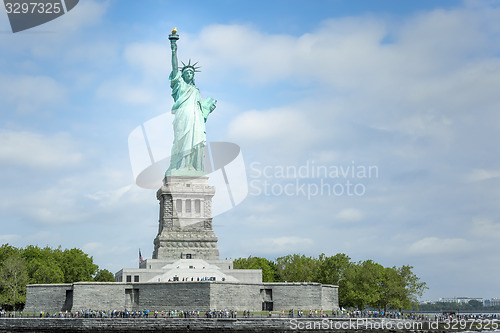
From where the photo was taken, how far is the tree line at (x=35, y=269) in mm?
70438

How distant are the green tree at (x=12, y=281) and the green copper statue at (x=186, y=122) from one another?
19.7 m

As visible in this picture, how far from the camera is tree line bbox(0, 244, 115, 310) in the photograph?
2773 inches

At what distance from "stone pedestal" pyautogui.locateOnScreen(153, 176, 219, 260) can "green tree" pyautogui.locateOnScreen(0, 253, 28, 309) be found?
15.4m

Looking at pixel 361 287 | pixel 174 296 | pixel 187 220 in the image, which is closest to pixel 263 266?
pixel 361 287

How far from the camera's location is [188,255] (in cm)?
6769

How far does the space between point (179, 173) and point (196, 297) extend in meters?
18.0

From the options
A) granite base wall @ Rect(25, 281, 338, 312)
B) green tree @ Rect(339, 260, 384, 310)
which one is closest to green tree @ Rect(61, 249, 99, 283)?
granite base wall @ Rect(25, 281, 338, 312)

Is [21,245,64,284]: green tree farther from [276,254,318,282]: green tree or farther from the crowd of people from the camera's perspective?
[276,254,318,282]: green tree

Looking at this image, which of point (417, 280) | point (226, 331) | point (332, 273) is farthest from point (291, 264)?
point (226, 331)

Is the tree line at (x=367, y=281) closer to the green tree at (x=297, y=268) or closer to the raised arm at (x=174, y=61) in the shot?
the green tree at (x=297, y=268)

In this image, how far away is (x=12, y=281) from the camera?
232 ft

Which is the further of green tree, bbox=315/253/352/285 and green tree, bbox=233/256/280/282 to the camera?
green tree, bbox=233/256/280/282

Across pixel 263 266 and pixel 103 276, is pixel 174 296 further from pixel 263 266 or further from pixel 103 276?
pixel 103 276

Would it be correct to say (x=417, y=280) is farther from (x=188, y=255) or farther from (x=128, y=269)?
(x=128, y=269)
